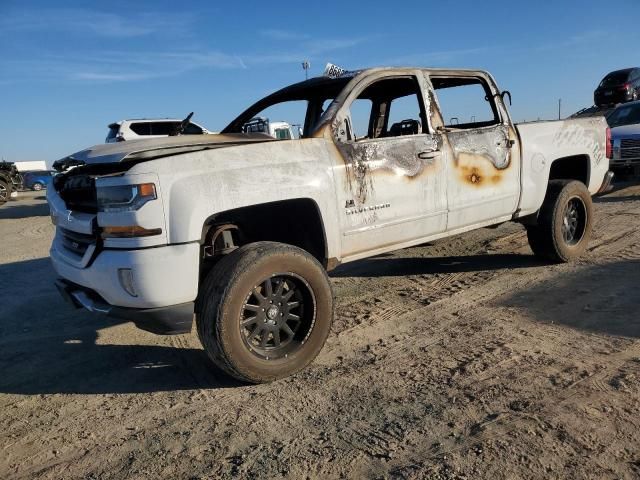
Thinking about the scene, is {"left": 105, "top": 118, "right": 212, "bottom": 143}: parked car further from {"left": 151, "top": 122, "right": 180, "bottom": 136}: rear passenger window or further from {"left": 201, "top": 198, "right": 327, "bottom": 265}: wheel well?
{"left": 201, "top": 198, "right": 327, "bottom": 265}: wheel well

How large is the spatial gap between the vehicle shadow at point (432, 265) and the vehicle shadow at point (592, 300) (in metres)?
0.69

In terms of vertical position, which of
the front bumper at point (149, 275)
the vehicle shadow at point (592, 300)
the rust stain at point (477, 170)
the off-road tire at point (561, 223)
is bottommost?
the vehicle shadow at point (592, 300)

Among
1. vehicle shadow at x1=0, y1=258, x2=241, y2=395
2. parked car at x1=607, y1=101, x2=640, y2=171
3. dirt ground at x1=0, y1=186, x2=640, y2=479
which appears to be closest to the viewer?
dirt ground at x1=0, y1=186, x2=640, y2=479

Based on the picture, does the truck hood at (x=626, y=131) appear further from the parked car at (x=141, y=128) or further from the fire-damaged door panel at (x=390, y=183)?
the parked car at (x=141, y=128)

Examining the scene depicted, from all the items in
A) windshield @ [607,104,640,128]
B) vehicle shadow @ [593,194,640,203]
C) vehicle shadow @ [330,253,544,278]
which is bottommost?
vehicle shadow @ [593,194,640,203]

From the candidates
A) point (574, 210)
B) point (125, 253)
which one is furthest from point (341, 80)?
point (574, 210)

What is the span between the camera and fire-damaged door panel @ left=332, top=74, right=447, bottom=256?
12.1 ft

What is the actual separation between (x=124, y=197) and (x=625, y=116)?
12386 millimetres

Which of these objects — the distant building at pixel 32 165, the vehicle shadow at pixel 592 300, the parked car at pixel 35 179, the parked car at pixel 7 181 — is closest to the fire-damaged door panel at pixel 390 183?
the vehicle shadow at pixel 592 300

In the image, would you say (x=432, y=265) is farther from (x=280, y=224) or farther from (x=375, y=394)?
→ (x=375, y=394)

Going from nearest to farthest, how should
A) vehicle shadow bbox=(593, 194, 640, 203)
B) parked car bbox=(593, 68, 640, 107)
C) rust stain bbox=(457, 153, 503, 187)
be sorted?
rust stain bbox=(457, 153, 503, 187) → vehicle shadow bbox=(593, 194, 640, 203) → parked car bbox=(593, 68, 640, 107)

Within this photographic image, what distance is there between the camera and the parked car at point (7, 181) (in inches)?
715

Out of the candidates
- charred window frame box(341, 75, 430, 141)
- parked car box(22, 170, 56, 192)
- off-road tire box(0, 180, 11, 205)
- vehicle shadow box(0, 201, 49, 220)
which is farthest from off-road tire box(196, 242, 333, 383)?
parked car box(22, 170, 56, 192)

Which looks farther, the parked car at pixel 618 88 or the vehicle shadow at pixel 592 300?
the parked car at pixel 618 88
